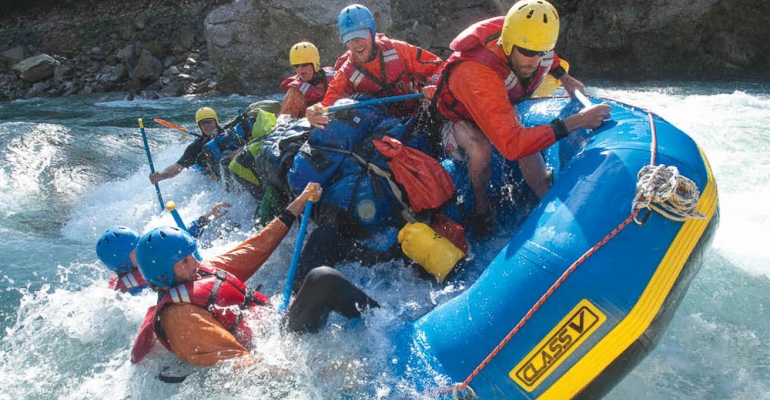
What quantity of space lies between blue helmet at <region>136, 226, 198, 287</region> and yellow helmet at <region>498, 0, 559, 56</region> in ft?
6.82

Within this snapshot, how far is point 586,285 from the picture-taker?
2496 millimetres

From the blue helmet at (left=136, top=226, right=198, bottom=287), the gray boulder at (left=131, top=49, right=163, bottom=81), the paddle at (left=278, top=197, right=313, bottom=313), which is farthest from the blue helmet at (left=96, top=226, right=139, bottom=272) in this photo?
the gray boulder at (left=131, top=49, right=163, bottom=81)

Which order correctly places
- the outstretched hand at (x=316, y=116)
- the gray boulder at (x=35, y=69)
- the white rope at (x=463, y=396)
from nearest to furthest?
1. the white rope at (x=463, y=396)
2. the outstretched hand at (x=316, y=116)
3. the gray boulder at (x=35, y=69)

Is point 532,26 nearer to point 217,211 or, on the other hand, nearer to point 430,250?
point 430,250

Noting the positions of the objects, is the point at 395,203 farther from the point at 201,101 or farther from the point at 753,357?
the point at 201,101

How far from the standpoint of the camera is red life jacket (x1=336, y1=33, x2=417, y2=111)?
4965 millimetres

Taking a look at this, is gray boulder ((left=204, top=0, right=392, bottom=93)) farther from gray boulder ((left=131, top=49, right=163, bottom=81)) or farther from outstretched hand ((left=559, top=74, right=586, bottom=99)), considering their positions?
outstretched hand ((left=559, top=74, right=586, bottom=99))

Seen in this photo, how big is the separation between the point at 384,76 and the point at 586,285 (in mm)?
2941

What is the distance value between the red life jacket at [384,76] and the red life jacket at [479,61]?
1171 millimetres

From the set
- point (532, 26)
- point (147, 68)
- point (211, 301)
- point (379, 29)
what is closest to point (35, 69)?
point (147, 68)

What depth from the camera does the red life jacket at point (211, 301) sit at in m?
3.07

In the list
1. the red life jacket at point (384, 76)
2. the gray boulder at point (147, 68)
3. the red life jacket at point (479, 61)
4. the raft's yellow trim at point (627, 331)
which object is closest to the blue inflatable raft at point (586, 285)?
the raft's yellow trim at point (627, 331)

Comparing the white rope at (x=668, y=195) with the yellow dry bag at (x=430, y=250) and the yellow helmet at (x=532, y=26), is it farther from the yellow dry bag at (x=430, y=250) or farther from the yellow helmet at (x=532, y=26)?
the yellow dry bag at (x=430, y=250)

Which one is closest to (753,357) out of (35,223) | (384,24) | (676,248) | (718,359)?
(718,359)
